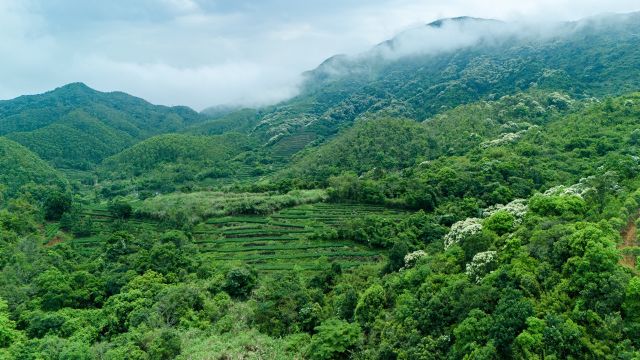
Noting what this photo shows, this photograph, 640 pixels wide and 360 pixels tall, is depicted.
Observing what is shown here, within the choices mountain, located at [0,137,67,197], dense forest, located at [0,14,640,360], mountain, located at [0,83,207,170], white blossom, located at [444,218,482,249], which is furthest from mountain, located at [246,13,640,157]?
white blossom, located at [444,218,482,249]

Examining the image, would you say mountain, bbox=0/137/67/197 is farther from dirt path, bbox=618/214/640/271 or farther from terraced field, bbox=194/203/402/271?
dirt path, bbox=618/214/640/271

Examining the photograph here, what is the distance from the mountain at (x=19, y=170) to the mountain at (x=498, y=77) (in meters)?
54.1

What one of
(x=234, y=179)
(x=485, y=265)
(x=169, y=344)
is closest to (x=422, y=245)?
(x=485, y=265)

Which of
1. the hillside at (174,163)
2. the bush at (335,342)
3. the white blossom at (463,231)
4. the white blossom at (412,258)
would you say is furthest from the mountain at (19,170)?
the white blossom at (463,231)

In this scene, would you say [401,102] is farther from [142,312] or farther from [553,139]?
[142,312]

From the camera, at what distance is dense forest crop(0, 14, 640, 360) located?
2289 cm

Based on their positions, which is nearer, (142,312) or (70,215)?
(142,312)

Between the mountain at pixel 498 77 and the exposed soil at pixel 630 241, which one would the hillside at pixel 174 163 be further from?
the exposed soil at pixel 630 241

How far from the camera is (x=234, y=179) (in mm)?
102062

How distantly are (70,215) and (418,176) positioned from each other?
44242mm

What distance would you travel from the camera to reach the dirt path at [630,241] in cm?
2384

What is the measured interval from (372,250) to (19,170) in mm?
72157

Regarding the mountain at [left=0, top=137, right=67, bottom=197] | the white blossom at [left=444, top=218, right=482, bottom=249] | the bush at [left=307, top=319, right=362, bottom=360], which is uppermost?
the mountain at [left=0, top=137, right=67, bottom=197]

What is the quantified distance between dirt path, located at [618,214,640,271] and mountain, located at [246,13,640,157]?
75.6m
